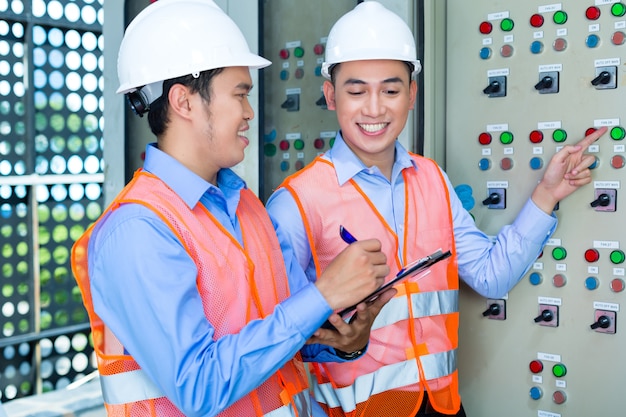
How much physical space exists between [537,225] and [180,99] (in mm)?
1045

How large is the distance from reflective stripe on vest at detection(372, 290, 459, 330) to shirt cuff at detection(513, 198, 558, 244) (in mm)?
262

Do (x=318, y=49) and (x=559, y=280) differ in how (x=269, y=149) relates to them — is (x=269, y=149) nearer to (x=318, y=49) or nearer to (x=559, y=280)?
(x=318, y=49)

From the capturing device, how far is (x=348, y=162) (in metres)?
1.79

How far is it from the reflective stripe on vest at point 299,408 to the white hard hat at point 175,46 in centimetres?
66

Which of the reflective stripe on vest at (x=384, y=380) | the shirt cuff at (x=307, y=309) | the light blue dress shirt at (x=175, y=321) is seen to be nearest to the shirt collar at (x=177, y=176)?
the light blue dress shirt at (x=175, y=321)

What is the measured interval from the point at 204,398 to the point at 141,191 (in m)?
0.40

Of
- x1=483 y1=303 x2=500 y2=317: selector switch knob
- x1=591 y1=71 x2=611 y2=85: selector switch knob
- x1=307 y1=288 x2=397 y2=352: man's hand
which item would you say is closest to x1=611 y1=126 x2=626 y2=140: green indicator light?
x1=591 y1=71 x2=611 y2=85: selector switch knob

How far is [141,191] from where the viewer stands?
1.27m

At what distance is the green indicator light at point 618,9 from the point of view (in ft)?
6.10

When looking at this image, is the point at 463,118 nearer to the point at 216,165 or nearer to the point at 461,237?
the point at 461,237

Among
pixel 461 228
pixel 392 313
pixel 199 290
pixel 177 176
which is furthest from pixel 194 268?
pixel 461 228

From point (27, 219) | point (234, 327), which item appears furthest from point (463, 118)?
point (27, 219)

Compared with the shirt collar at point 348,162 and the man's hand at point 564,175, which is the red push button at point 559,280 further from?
the shirt collar at point 348,162

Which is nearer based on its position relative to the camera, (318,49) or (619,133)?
(619,133)
